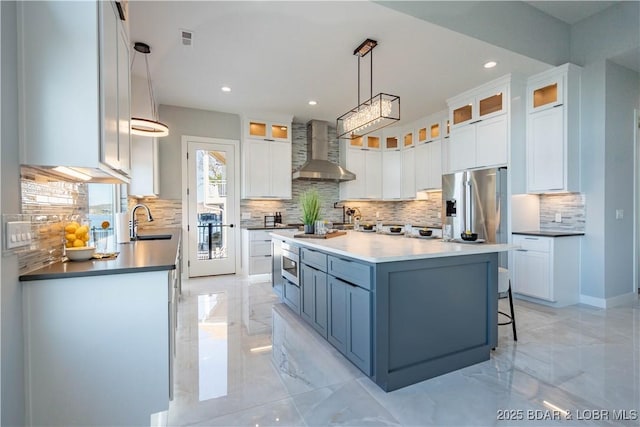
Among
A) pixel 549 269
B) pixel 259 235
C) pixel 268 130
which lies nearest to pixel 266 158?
pixel 268 130

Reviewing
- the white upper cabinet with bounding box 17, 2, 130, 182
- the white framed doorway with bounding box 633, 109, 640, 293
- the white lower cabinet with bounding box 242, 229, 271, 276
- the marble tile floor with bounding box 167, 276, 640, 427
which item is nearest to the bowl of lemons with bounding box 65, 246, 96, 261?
the white upper cabinet with bounding box 17, 2, 130, 182

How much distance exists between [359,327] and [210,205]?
4.08 metres

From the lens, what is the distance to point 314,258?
108 inches

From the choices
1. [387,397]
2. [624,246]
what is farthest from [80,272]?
[624,246]

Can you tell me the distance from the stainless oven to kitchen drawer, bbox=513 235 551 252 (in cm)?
266

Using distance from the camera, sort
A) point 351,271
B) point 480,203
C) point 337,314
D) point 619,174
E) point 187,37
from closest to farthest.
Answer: point 351,271 < point 337,314 < point 187,37 < point 619,174 < point 480,203

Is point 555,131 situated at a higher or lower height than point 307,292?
higher

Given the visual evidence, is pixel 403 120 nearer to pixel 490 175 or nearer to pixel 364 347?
pixel 490 175

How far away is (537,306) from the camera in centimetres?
371

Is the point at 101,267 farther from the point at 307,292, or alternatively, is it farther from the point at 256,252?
the point at 256,252

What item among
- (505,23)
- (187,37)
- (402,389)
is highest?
(505,23)

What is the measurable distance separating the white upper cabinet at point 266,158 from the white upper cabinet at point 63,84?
3943 millimetres

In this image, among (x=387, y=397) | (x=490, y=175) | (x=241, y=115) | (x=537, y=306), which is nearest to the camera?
(x=387, y=397)

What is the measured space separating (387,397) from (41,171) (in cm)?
239
